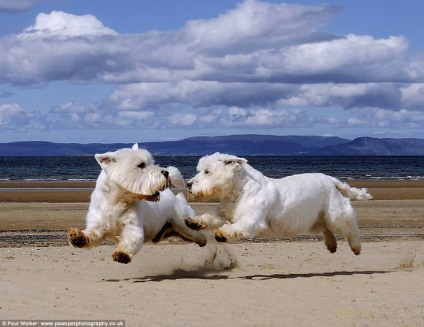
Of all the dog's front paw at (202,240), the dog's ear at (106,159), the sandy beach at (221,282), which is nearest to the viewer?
the sandy beach at (221,282)

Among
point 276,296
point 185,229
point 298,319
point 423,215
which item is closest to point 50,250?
point 185,229

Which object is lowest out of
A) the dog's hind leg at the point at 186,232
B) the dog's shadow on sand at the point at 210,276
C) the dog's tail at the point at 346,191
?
the dog's shadow on sand at the point at 210,276

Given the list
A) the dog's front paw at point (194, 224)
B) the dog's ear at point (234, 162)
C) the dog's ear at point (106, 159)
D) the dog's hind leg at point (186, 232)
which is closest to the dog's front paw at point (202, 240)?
the dog's hind leg at point (186, 232)

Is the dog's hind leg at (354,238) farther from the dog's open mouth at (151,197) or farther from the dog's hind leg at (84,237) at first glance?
the dog's hind leg at (84,237)

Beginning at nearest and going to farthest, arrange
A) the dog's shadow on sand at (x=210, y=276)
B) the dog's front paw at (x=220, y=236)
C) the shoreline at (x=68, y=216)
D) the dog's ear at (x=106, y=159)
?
the dog's ear at (x=106, y=159), the dog's front paw at (x=220, y=236), the dog's shadow on sand at (x=210, y=276), the shoreline at (x=68, y=216)

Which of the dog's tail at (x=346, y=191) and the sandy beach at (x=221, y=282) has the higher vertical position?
the dog's tail at (x=346, y=191)

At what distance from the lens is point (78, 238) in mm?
10727

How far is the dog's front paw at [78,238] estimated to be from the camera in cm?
1071

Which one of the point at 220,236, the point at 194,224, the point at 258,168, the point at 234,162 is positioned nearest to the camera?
the point at 220,236

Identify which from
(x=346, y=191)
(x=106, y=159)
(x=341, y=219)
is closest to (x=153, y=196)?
(x=106, y=159)

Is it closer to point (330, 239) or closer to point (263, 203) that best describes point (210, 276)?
point (263, 203)

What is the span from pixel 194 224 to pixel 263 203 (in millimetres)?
988

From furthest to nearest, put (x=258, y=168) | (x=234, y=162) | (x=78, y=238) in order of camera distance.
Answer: (x=258, y=168)
(x=234, y=162)
(x=78, y=238)

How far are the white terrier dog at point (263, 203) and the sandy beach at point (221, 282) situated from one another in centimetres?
67
